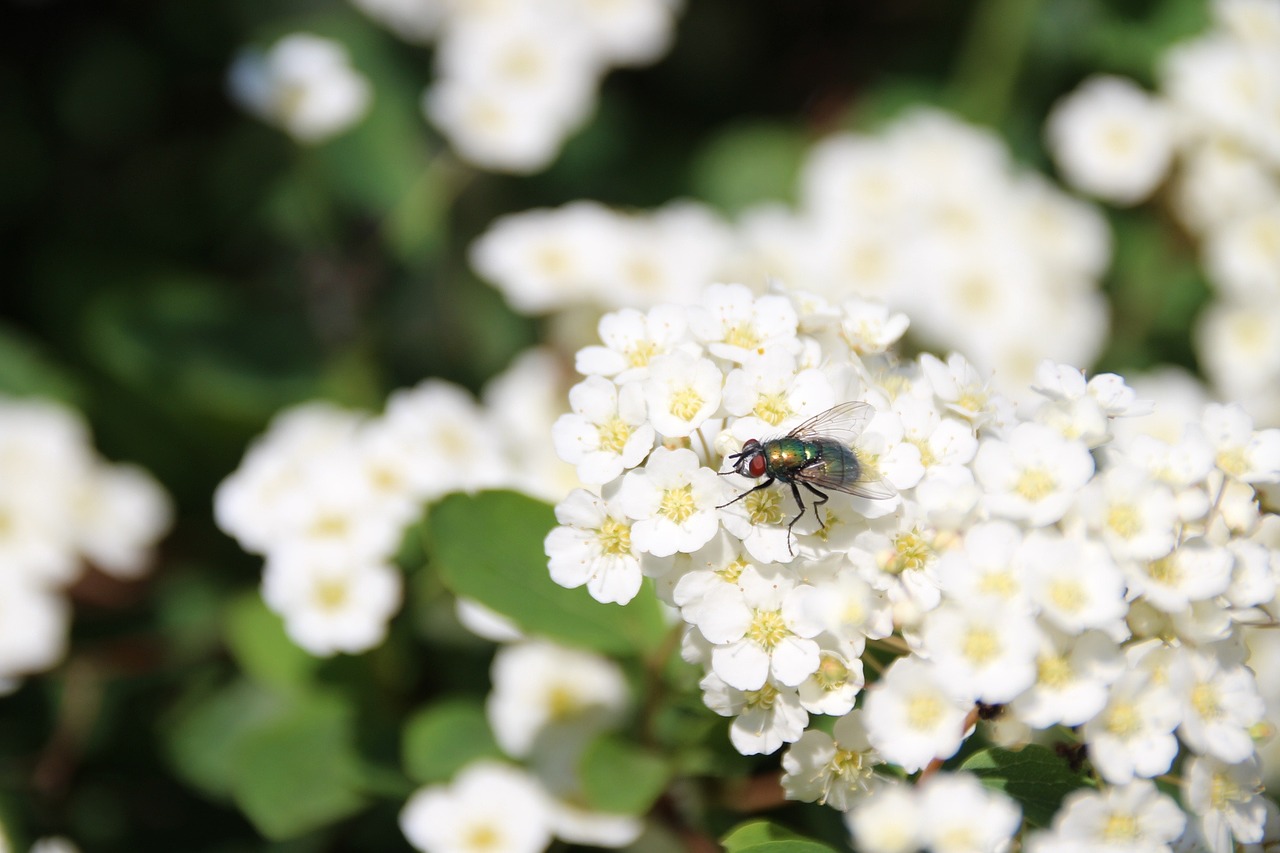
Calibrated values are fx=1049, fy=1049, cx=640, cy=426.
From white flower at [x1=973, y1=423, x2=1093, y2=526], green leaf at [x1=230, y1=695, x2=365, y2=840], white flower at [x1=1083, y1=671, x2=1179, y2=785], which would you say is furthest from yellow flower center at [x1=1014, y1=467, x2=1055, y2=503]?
green leaf at [x1=230, y1=695, x2=365, y2=840]

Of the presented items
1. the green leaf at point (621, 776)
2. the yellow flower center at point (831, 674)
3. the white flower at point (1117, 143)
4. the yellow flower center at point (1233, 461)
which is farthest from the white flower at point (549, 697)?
the white flower at point (1117, 143)

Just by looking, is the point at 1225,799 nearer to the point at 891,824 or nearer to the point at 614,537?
the point at 891,824

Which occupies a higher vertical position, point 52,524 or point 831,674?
point 831,674

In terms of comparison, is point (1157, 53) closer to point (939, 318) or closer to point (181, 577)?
point (939, 318)

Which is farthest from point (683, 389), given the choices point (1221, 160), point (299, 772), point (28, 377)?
point (1221, 160)

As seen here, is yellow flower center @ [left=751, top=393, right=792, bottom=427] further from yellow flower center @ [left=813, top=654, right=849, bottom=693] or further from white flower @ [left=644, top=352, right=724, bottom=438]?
yellow flower center @ [left=813, top=654, right=849, bottom=693]
